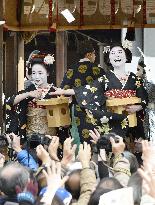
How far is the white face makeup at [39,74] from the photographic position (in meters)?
7.55

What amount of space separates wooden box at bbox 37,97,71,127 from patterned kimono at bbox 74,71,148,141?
0.84ft

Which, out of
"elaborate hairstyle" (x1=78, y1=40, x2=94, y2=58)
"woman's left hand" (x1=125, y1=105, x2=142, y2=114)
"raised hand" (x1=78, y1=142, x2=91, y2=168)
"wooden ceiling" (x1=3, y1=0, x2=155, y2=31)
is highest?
"wooden ceiling" (x1=3, y1=0, x2=155, y2=31)

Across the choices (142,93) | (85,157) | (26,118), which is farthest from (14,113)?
(85,157)

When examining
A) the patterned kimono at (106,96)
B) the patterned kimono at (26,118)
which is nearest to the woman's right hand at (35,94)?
the patterned kimono at (26,118)

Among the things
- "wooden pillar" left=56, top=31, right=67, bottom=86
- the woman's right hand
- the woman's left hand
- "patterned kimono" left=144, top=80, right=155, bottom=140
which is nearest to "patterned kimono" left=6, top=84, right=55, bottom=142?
the woman's right hand

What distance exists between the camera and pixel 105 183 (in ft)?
11.8

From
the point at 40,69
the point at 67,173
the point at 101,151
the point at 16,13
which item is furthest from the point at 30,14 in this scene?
the point at 67,173

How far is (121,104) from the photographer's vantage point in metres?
7.19

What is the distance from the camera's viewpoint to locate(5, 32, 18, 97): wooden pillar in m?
8.34

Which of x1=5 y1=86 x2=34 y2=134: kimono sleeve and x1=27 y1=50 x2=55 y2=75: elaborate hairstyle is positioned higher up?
x1=27 y1=50 x2=55 y2=75: elaborate hairstyle

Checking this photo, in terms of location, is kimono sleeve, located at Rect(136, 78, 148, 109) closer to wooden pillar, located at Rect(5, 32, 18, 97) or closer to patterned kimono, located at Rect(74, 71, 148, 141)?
patterned kimono, located at Rect(74, 71, 148, 141)

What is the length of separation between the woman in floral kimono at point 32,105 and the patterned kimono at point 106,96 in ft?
1.65

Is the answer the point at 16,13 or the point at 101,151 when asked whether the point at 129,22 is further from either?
the point at 101,151

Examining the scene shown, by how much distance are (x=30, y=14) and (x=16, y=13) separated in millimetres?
198
